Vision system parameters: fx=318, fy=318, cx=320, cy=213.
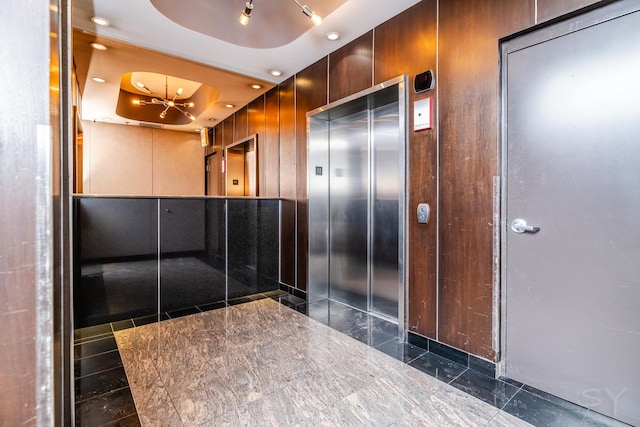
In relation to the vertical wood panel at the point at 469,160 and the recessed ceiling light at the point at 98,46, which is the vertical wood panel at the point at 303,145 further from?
the recessed ceiling light at the point at 98,46

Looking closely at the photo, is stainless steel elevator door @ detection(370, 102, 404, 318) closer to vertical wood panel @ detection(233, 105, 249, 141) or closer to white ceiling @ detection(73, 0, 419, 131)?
white ceiling @ detection(73, 0, 419, 131)

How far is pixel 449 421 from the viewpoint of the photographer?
1658mm

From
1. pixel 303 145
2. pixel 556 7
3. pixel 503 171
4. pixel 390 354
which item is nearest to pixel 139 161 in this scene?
pixel 303 145

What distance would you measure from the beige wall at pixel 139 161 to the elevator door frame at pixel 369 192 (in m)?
4.07

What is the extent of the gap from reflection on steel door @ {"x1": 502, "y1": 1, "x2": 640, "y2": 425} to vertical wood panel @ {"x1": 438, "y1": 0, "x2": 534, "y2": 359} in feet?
0.34

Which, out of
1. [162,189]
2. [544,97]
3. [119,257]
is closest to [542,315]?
[544,97]

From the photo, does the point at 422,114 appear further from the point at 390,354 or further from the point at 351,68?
the point at 390,354

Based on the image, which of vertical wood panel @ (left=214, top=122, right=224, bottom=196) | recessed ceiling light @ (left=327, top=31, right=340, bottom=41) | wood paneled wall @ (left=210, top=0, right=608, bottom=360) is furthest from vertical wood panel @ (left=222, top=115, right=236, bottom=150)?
wood paneled wall @ (left=210, top=0, right=608, bottom=360)

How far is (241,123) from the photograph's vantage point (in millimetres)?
5395

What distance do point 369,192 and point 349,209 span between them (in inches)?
13.8

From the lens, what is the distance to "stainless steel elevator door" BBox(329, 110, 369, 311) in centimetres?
342

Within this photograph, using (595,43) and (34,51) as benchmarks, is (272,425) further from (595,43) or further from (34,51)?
(595,43)

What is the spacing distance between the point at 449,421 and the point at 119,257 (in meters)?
3.07

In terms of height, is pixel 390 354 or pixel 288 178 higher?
pixel 288 178
